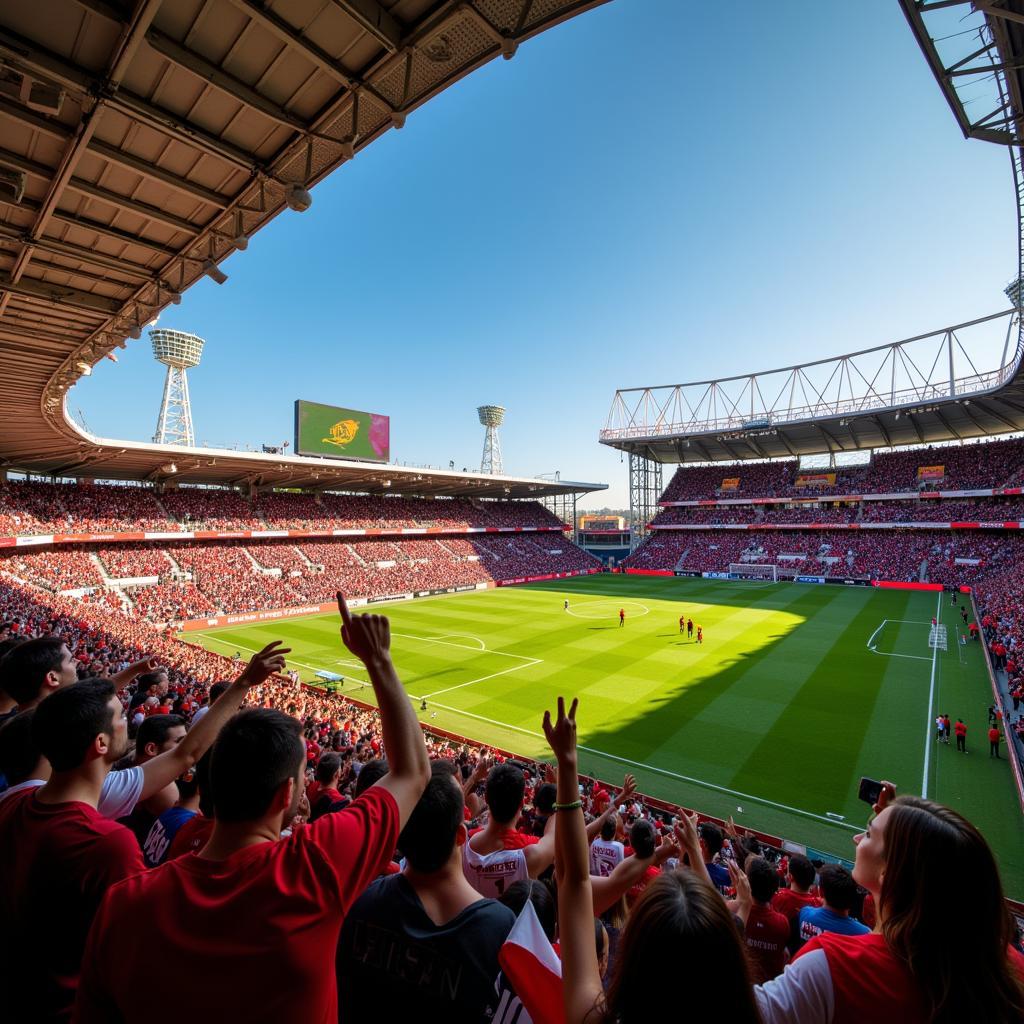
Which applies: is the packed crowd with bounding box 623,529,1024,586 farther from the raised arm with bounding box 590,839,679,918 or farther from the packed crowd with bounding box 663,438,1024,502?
the raised arm with bounding box 590,839,679,918

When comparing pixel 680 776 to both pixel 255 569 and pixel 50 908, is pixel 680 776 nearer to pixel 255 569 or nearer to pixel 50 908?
→ pixel 50 908

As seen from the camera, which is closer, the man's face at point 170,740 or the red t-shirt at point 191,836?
the red t-shirt at point 191,836

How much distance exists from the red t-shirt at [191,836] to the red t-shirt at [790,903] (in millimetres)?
4789

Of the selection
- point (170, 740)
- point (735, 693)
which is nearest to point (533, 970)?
point (170, 740)

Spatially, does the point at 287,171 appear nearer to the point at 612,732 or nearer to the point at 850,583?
the point at 612,732

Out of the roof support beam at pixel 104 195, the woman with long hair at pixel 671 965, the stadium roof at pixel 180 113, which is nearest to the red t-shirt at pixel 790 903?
the woman with long hair at pixel 671 965

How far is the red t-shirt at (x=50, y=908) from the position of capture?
216 centimetres

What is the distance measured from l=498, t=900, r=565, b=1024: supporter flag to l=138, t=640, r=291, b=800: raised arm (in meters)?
1.75

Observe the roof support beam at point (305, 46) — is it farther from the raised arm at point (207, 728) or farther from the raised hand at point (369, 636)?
the raised hand at point (369, 636)

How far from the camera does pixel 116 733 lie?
2785mm

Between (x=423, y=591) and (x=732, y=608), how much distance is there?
23.7 meters

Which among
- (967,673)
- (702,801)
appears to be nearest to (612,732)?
(702,801)

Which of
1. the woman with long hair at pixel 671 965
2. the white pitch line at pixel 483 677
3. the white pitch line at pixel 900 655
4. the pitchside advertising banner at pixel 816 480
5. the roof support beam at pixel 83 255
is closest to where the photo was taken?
the woman with long hair at pixel 671 965

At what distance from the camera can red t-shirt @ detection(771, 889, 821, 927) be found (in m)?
4.95
